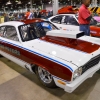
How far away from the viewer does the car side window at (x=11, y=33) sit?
365 centimetres

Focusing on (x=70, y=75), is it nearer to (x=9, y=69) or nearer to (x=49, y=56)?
(x=49, y=56)

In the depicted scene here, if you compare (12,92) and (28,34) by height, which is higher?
(28,34)

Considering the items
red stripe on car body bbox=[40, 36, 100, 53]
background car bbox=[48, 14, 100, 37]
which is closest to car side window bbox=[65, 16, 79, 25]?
background car bbox=[48, 14, 100, 37]

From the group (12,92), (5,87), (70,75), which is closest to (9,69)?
(5,87)

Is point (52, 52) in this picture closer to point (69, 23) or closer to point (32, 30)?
point (32, 30)

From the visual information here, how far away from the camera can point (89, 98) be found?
108 inches

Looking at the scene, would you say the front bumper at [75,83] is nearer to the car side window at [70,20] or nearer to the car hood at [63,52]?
the car hood at [63,52]

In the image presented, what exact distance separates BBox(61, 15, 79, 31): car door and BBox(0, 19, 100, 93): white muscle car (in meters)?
2.30

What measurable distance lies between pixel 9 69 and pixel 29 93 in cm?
149

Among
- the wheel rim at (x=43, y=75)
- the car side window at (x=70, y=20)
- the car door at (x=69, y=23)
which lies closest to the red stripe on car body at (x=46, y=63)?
the wheel rim at (x=43, y=75)

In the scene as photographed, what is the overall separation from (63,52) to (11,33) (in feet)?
6.03

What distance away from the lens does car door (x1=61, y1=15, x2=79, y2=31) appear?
6.29 m

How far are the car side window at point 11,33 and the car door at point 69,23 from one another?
302 centimetres

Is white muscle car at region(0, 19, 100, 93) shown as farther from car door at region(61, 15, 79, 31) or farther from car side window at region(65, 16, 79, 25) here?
car side window at region(65, 16, 79, 25)
